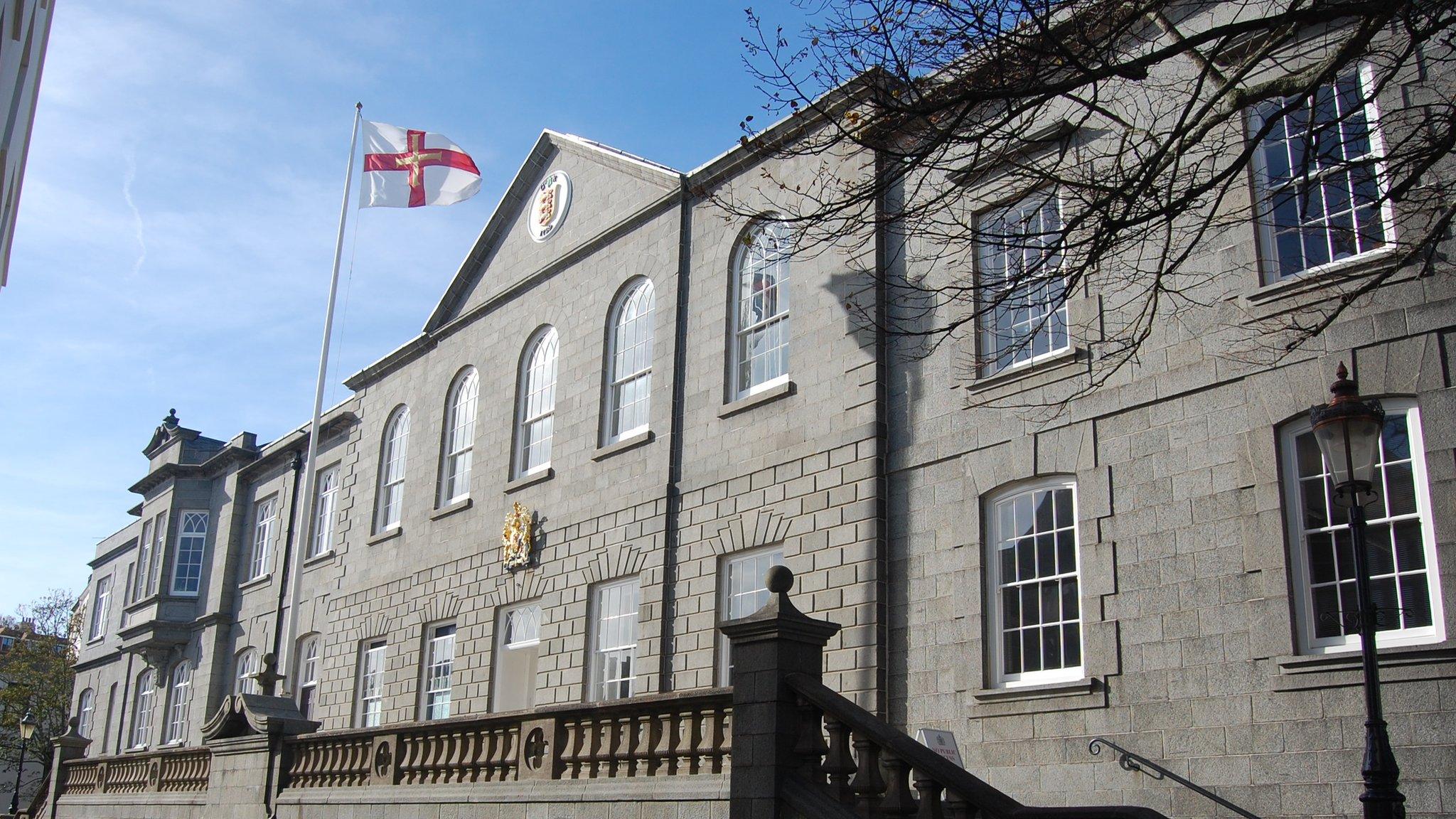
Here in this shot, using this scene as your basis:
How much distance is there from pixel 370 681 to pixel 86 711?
2161cm

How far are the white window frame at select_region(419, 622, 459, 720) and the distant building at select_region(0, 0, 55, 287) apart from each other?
1191 centimetres

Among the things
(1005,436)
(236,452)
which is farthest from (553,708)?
(236,452)

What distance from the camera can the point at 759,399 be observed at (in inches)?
716

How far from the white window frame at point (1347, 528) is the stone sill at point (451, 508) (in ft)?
50.1

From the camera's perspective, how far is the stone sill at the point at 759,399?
58.2 feet

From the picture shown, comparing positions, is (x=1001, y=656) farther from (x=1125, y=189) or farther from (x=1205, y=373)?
(x=1125, y=189)

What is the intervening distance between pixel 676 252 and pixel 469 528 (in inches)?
265

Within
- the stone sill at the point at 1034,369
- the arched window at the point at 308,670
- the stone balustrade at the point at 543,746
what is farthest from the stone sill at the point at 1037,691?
the arched window at the point at 308,670

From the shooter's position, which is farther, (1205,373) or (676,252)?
(676,252)

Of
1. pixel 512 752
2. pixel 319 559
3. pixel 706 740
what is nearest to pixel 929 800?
pixel 706 740

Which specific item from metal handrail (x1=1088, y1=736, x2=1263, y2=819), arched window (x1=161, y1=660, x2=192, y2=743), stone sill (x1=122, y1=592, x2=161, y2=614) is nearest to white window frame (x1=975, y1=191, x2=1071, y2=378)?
metal handrail (x1=1088, y1=736, x2=1263, y2=819)

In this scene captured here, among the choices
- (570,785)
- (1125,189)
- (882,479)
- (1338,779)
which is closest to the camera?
(1125,189)

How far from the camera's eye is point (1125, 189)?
8883 mm

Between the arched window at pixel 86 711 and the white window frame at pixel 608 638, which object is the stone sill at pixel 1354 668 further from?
the arched window at pixel 86 711
